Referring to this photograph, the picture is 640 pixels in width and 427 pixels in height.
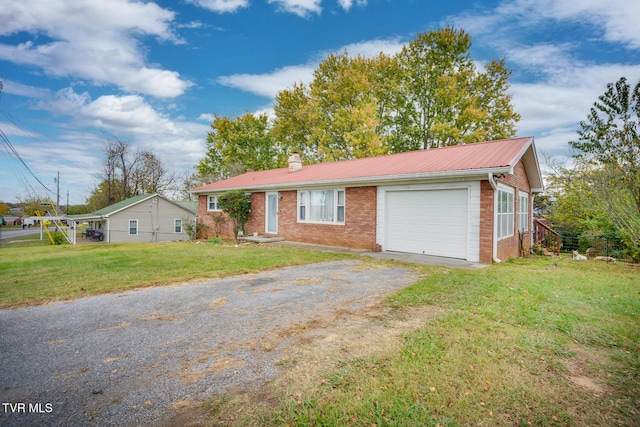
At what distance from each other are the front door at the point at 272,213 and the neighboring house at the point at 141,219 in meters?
13.9

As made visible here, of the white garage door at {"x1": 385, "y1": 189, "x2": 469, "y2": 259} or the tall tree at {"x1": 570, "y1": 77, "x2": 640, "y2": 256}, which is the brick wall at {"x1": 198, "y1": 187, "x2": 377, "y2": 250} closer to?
the white garage door at {"x1": 385, "y1": 189, "x2": 469, "y2": 259}

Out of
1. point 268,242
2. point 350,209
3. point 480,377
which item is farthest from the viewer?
point 268,242

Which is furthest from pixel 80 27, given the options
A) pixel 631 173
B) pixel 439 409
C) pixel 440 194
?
pixel 631 173

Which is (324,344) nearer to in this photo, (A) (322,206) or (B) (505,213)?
(B) (505,213)

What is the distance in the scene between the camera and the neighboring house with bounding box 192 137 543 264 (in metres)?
9.04

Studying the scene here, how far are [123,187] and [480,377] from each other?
41798 mm

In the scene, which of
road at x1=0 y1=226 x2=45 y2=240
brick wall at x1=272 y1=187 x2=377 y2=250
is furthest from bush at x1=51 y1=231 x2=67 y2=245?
brick wall at x1=272 y1=187 x2=377 y2=250

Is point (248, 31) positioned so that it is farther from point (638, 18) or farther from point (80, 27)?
point (638, 18)

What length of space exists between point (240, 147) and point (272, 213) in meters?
21.1

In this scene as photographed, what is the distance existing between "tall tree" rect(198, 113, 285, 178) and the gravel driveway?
96.6ft

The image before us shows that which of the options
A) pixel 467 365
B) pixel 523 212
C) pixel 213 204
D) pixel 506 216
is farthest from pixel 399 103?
pixel 467 365

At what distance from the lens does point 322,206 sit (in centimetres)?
1323

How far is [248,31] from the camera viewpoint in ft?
49.1

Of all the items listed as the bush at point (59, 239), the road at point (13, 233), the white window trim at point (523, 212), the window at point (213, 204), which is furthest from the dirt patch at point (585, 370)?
the road at point (13, 233)
